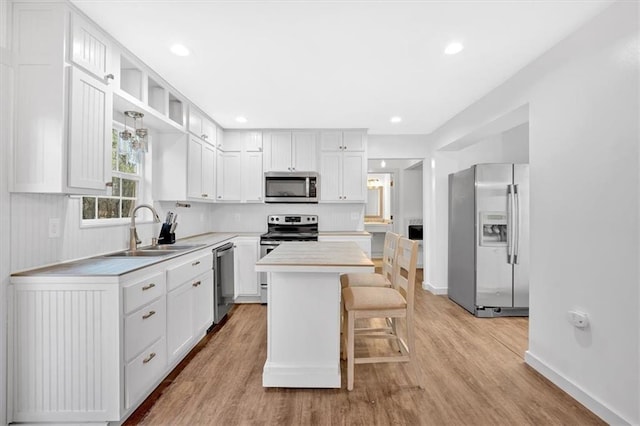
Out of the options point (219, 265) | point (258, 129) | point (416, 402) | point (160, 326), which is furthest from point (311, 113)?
point (416, 402)

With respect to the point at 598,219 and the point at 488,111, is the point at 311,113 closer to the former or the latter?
the point at 488,111

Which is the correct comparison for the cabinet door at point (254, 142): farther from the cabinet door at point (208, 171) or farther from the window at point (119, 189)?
the window at point (119, 189)

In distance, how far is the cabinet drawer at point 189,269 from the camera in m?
2.39

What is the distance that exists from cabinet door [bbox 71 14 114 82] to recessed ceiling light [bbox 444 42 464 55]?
2.39 meters

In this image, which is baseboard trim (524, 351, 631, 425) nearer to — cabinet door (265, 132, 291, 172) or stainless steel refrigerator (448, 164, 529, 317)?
stainless steel refrigerator (448, 164, 529, 317)

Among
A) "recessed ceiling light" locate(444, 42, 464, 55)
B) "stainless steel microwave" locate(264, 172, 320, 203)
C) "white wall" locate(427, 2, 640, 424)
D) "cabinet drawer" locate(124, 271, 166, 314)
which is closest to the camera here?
"white wall" locate(427, 2, 640, 424)

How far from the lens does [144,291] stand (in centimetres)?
199

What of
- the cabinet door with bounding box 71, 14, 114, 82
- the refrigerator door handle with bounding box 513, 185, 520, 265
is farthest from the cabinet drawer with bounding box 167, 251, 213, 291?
the refrigerator door handle with bounding box 513, 185, 520, 265

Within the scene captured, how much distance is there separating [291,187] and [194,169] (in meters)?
1.39

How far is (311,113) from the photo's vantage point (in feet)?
12.7

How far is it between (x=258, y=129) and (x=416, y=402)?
387 centimetres

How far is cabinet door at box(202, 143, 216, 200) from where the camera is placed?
3.92 m

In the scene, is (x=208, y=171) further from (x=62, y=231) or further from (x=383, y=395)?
(x=383, y=395)

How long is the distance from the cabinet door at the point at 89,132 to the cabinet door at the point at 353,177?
303cm
